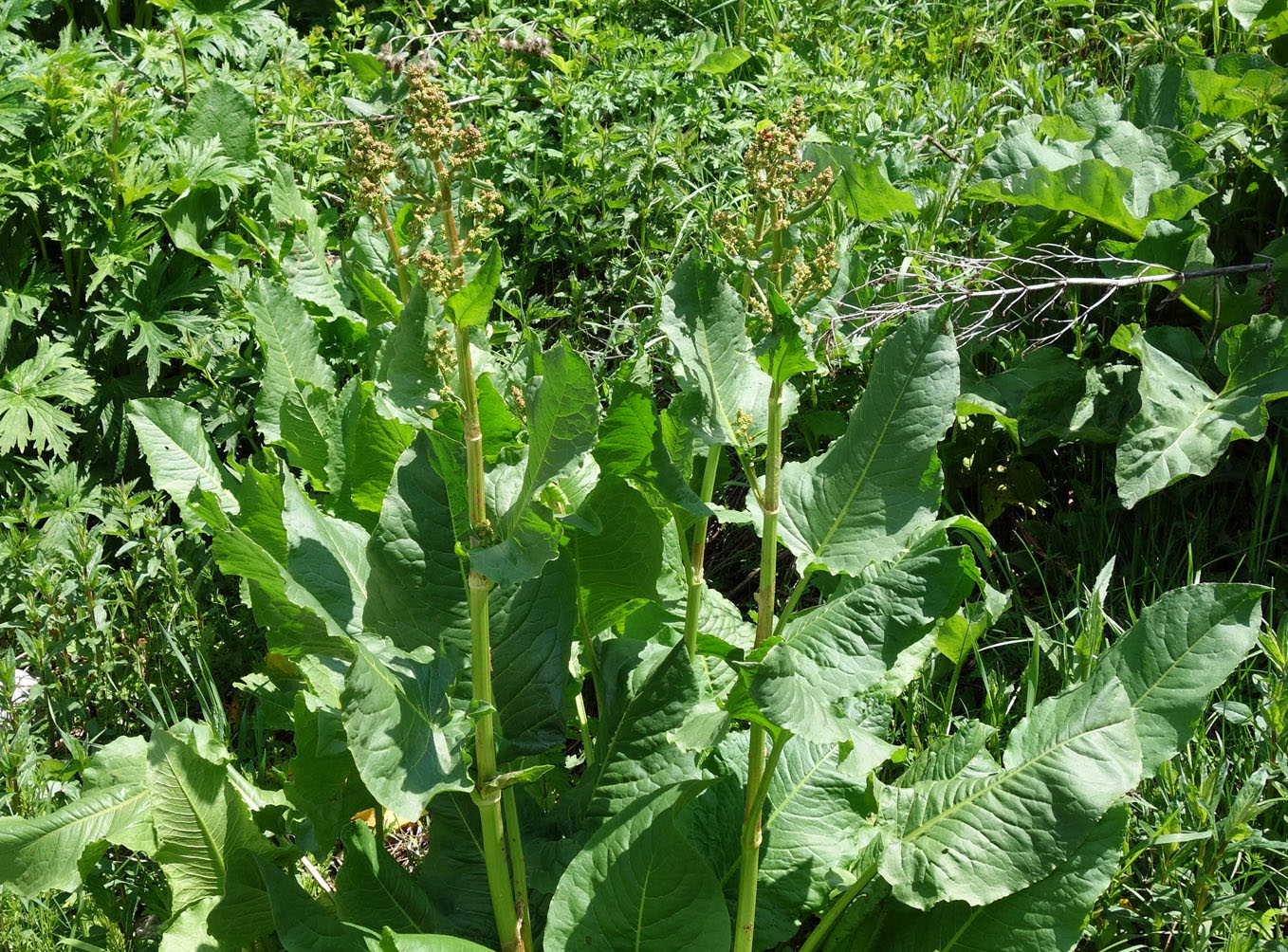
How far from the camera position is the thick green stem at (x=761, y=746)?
1689 mm

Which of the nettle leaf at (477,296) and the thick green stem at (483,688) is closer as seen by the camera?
the nettle leaf at (477,296)

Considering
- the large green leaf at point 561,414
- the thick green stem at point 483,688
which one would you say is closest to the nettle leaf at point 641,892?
the thick green stem at point 483,688

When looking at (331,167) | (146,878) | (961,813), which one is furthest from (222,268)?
(961,813)

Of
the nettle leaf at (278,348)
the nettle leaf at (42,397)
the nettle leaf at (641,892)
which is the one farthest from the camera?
the nettle leaf at (42,397)

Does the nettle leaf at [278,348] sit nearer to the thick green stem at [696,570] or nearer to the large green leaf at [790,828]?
the thick green stem at [696,570]

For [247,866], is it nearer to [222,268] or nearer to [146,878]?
[146,878]

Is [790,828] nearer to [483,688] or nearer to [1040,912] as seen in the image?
[1040,912]

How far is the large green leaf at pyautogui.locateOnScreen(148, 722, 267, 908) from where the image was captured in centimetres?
192

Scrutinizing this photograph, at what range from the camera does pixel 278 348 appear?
8.64ft

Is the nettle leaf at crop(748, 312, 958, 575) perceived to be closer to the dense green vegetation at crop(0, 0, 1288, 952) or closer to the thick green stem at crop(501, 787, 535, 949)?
the dense green vegetation at crop(0, 0, 1288, 952)

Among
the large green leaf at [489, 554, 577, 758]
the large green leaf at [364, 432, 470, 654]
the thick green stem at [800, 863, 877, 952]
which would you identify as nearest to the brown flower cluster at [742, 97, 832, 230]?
the large green leaf at [364, 432, 470, 654]

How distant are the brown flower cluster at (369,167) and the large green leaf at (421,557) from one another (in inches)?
14.9

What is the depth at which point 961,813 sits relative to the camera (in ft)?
6.10

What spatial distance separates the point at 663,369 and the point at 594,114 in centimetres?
101
